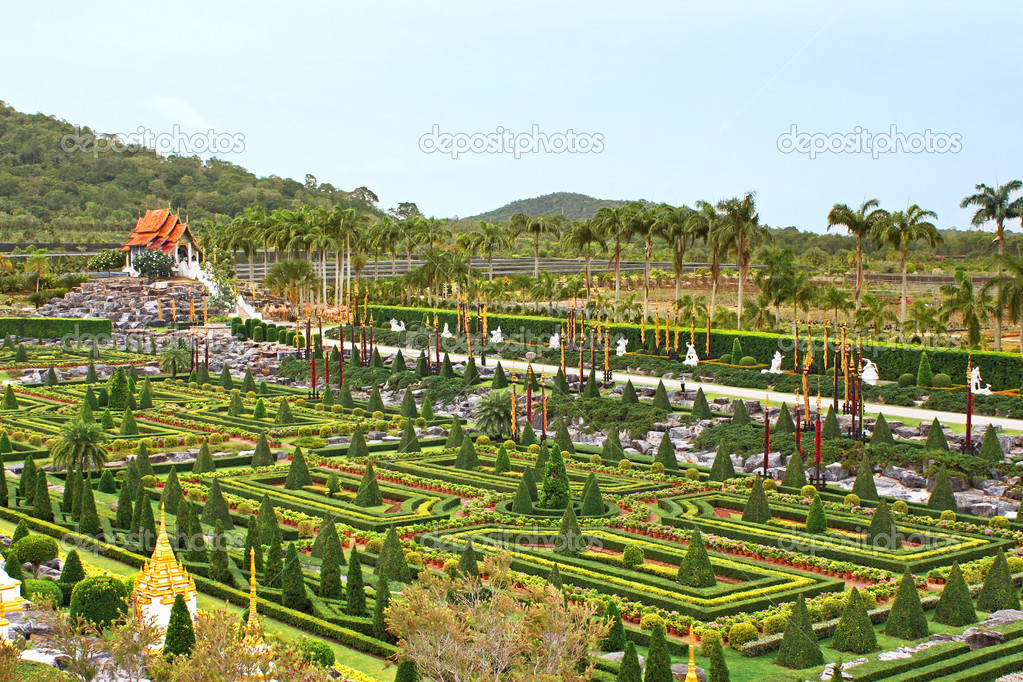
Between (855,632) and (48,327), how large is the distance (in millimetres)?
79625

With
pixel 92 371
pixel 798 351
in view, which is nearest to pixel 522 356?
pixel 798 351

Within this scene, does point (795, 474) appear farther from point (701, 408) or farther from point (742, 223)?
point (742, 223)

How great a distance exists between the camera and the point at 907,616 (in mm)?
28031

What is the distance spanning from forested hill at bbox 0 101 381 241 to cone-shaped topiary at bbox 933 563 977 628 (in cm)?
13378

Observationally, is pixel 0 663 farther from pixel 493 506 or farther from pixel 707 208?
pixel 707 208

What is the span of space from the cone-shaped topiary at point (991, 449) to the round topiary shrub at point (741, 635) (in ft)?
65.5

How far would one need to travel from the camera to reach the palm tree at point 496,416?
52.9 m

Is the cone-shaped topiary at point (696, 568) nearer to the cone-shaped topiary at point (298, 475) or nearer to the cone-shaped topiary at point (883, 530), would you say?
the cone-shaped topiary at point (883, 530)

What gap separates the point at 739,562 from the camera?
3409cm

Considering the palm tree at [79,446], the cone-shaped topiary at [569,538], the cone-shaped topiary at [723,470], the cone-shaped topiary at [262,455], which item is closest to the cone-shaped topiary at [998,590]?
the cone-shaped topiary at [569,538]

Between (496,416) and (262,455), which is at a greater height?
(496,416)

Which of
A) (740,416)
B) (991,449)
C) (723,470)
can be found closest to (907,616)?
(723,470)

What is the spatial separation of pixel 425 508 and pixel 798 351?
2863cm

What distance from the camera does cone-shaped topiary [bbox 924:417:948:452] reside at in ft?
151
